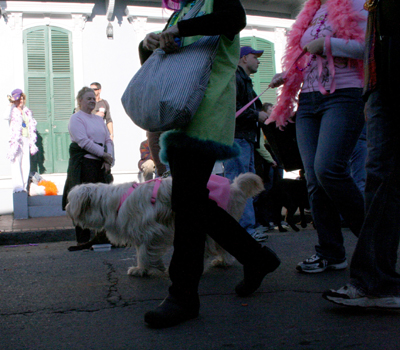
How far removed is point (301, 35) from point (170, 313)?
2.08 m

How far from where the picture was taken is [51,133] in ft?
35.3

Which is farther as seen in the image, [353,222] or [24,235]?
[24,235]

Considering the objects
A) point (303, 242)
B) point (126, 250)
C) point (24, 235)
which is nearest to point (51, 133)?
point (24, 235)

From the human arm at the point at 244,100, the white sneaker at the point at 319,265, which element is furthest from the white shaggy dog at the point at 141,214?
the human arm at the point at 244,100

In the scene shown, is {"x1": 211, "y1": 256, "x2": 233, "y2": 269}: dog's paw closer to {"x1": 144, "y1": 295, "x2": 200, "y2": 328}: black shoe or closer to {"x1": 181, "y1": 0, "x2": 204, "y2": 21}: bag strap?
{"x1": 144, "y1": 295, "x2": 200, "y2": 328}: black shoe

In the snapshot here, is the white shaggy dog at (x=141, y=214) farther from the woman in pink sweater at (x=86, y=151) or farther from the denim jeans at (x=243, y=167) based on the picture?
the woman in pink sweater at (x=86, y=151)

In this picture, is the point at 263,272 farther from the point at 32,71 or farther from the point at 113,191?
the point at 32,71

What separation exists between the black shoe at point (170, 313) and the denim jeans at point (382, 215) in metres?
0.77

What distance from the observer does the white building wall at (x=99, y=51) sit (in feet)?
34.7

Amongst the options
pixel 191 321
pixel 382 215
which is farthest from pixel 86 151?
pixel 382 215

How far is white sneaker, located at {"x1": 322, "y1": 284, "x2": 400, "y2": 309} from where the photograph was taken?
2250 millimetres

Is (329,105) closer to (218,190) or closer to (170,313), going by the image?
(218,190)

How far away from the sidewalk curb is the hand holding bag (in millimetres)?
5154

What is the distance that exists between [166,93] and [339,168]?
4.10ft
